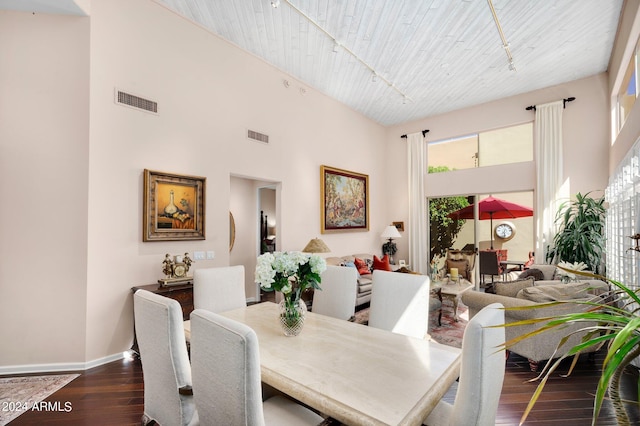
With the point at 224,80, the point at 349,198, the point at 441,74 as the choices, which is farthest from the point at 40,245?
the point at 441,74

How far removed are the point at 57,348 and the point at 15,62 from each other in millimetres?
2848

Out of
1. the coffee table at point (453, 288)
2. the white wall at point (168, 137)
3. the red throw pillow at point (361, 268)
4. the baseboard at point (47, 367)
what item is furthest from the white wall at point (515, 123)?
the baseboard at point (47, 367)

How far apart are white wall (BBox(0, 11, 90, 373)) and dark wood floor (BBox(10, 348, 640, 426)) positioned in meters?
0.54

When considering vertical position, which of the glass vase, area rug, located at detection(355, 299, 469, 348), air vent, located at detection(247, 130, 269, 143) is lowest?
area rug, located at detection(355, 299, 469, 348)

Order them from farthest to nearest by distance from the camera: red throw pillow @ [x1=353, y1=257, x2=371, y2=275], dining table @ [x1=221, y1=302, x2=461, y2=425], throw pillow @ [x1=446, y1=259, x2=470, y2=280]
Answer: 1. throw pillow @ [x1=446, y1=259, x2=470, y2=280]
2. red throw pillow @ [x1=353, y1=257, x2=371, y2=275]
3. dining table @ [x1=221, y1=302, x2=461, y2=425]

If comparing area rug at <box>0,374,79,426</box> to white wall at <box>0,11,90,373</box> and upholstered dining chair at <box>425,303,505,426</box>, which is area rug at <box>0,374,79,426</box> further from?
upholstered dining chair at <box>425,303,505,426</box>

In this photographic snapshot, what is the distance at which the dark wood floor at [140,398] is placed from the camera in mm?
2227

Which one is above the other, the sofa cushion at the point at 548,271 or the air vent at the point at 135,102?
the air vent at the point at 135,102

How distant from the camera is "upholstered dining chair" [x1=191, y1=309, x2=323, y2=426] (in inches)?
44.7

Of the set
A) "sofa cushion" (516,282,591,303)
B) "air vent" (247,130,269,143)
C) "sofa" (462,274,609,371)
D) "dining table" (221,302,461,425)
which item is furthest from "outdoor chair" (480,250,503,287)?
"dining table" (221,302,461,425)

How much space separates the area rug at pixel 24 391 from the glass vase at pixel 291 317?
221 cm

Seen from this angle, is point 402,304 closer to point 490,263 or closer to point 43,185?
point 43,185

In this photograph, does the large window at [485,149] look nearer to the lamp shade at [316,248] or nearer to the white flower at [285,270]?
the lamp shade at [316,248]

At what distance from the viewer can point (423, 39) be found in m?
4.12
